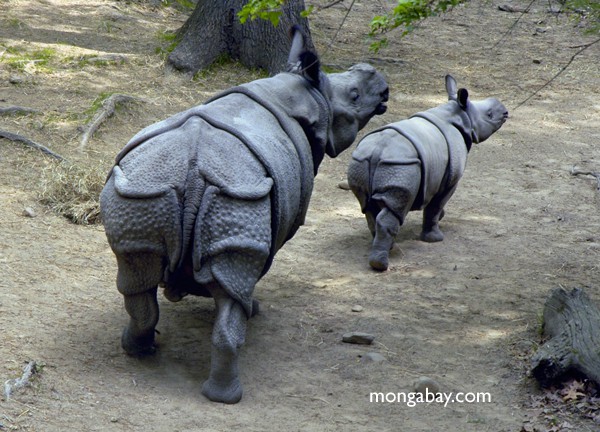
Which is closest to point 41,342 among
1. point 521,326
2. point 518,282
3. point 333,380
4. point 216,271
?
point 216,271

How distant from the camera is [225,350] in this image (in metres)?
4.92

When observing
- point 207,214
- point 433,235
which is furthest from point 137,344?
point 433,235

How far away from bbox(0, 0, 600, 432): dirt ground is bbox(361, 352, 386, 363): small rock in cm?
4

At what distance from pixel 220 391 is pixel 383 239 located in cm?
290

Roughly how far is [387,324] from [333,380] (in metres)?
1.07

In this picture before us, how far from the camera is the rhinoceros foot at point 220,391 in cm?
501

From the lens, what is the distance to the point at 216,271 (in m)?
4.80

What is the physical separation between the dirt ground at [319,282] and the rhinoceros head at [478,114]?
0.86m

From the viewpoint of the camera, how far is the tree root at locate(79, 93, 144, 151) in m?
9.30

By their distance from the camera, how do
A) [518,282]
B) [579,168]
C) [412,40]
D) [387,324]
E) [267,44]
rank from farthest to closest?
[412,40] < [267,44] < [579,168] < [518,282] < [387,324]

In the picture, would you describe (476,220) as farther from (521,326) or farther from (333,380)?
(333,380)

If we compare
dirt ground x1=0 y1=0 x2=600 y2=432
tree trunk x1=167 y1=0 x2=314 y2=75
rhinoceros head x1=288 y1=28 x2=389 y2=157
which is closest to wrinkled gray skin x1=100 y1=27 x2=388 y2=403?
dirt ground x1=0 y1=0 x2=600 y2=432

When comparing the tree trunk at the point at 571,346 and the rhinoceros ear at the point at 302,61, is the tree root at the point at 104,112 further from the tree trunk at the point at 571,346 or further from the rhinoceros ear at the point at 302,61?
the tree trunk at the point at 571,346

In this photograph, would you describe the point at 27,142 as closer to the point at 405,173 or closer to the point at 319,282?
the point at 319,282
